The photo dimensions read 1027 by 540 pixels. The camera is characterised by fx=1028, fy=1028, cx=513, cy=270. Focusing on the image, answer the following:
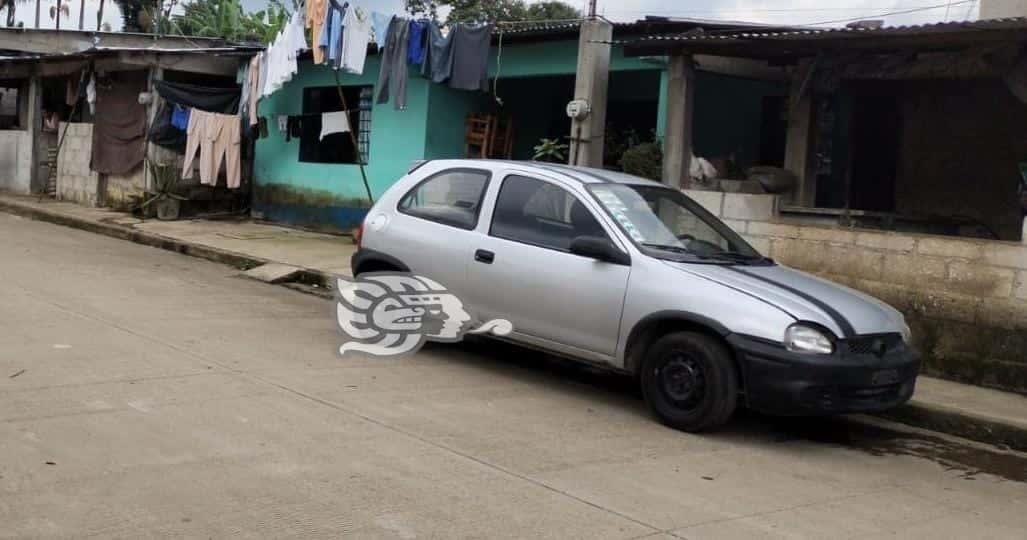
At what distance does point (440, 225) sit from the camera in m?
7.86

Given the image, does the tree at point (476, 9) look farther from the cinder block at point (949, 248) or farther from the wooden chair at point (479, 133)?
the cinder block at point (949, 248)

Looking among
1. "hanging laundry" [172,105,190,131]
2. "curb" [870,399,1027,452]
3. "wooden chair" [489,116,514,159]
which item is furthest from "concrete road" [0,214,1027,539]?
"hanging laundry" [172,105,190,131]

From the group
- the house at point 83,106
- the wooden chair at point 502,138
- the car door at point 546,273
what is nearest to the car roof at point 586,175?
the car door at point 546,273

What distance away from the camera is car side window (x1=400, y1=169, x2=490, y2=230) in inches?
305

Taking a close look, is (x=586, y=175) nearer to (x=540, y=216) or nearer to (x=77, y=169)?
(x=540, y=216)

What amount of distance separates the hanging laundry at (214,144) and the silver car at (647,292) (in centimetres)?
953

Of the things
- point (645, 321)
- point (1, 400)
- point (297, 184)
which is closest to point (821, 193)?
point (645, 321)

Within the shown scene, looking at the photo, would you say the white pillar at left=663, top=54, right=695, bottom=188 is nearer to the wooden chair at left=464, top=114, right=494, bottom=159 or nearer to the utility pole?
the utility pole

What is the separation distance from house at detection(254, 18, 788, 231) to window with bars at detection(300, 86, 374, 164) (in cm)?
2

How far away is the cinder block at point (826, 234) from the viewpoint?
9.11 metres

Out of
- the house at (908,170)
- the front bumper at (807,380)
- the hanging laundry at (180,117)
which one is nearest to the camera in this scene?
the front bumper at (807,380)

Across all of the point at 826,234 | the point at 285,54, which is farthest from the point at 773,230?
the point at 285,54

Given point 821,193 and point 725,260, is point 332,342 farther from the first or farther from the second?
point 821,193

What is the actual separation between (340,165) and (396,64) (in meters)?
2.59
